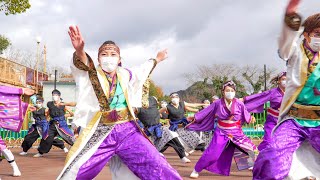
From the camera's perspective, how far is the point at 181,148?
10672 millimetres

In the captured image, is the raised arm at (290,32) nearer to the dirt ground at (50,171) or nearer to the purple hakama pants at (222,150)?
the purple hakama pants at (222,150)

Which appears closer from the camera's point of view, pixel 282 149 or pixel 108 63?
pixel 282 149

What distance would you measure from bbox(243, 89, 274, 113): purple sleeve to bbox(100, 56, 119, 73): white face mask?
11.9 ft

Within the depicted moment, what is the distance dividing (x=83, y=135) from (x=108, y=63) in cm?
81

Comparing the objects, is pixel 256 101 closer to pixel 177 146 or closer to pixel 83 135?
pixel 177 146

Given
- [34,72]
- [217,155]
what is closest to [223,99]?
[217,155]

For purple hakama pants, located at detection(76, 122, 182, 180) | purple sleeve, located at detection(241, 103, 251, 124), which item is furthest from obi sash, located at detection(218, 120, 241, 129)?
purple hakama pants, located at detection(76, 122, 182, 180)

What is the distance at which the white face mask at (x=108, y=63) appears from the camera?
4.79 m

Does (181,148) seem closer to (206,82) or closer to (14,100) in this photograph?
(14,100)

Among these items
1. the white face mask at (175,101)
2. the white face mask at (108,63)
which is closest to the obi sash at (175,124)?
the white face mask at (175,101)

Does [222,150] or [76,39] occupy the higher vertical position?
[76,39]

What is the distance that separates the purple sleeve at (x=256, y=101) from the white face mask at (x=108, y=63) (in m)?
3.62

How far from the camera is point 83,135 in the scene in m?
4.56

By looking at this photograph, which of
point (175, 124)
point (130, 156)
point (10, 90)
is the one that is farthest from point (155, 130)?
point (130, 156)
